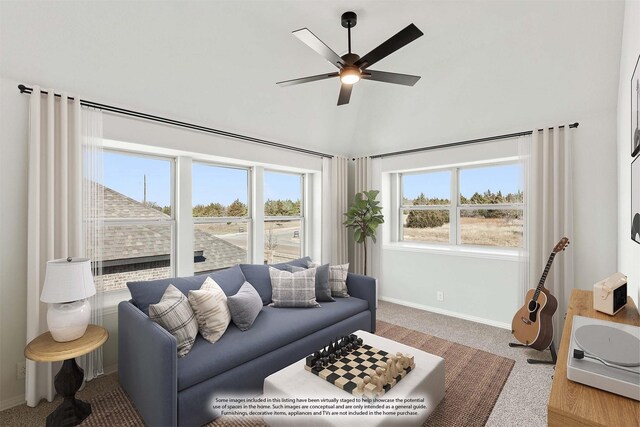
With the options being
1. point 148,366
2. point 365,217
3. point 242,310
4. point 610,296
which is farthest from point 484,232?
point 148,366

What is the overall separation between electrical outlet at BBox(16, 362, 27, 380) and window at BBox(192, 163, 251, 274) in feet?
5.11

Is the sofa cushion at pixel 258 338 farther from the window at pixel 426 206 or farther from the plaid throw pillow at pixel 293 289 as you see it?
the window at pixel 426 206

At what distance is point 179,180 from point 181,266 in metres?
0.96

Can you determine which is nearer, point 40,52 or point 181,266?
point 40,52

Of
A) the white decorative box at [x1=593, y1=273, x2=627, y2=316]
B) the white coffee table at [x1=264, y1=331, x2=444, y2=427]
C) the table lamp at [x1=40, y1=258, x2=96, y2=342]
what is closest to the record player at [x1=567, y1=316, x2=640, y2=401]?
the white decorative box at [x1=593, y1=273, x2=627, y2=316]

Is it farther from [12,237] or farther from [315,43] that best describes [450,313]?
[12,237]

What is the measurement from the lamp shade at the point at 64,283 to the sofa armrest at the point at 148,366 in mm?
374

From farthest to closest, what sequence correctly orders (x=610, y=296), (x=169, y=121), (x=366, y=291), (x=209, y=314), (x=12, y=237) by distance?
(x=366, y=291) < (x=169, y=121) < (x=209, y=314) < (x=12, y=237) < (x=610, y=296)

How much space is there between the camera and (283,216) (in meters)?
4.55

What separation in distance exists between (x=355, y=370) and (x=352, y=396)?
24cm

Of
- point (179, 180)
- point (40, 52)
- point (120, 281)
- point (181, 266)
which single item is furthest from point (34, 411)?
point (40, 52)

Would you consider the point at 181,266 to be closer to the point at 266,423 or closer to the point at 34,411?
the point at 34,411

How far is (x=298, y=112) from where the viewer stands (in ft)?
12.7

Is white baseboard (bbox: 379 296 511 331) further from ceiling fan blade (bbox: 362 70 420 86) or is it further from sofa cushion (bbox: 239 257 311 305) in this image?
ceiling fan blade (bbox: 362 70 420 86)
